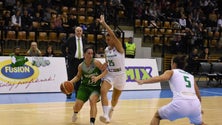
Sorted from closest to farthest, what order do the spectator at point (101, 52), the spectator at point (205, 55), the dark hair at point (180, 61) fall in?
the dark hair at point (180, 61)
the spectator at point (101, 52)
the spectator at point (205, 55)

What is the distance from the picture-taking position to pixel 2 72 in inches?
531

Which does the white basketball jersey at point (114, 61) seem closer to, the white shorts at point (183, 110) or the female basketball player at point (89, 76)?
the female basketball player at point (89, 76)

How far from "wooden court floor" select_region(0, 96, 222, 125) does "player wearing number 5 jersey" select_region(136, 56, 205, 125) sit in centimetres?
294

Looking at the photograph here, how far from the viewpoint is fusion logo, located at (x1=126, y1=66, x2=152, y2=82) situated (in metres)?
15.5

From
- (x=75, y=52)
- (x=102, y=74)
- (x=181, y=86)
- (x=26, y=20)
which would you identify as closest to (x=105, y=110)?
(x=102, y=74)

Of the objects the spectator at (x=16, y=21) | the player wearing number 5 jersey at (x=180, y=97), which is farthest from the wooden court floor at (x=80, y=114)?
the spectator at (x=16, y=21)

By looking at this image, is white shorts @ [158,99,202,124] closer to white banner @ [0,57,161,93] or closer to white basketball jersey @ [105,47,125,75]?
white basketball jersey @ [105,47,125,75]

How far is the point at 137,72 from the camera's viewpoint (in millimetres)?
15727

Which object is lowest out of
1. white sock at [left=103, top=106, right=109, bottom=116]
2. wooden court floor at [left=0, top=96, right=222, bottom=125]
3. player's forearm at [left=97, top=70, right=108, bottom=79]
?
wooden court floor at [left=0, top=96, right=222, bottom=125]

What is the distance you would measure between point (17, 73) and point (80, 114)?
400 centimetres

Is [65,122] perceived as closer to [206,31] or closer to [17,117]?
[17,117]

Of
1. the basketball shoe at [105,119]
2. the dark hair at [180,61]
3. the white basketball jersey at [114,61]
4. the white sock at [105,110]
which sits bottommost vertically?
the basketball shoe at [105,119]

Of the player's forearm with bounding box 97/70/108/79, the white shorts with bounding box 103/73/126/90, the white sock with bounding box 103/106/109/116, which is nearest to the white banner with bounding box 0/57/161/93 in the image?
the white shorts with bounding box 103/73/126/90

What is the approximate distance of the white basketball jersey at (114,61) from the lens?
9.18 meters
